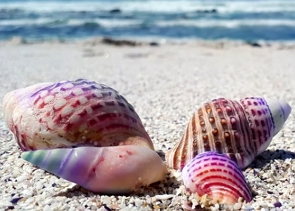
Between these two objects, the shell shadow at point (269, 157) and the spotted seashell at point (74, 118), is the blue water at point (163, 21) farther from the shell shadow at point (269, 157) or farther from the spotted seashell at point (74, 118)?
the spotted seashell at point (74, 118)

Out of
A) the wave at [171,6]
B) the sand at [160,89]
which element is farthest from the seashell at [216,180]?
the wave at [171,6]

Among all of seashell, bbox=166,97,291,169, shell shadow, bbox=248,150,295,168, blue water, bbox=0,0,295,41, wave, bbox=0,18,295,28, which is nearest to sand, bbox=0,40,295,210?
shell shadow, bbox=248,150,295,168

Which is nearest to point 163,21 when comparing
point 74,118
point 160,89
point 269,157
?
point 160,89

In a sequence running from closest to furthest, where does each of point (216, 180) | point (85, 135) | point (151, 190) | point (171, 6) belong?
point (216, 180) < point (151, 190) < point (85, 135) < point (171, 6)

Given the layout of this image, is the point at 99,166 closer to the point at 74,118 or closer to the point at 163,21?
the point at 74,118

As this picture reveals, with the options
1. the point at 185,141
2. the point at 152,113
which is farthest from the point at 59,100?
the point at 152,113

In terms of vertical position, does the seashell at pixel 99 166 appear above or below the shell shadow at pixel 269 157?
above

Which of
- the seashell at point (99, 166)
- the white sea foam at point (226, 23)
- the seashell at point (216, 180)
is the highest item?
the seashell at point (99, 166)

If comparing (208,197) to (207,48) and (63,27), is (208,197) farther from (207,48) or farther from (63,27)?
(63,27)
